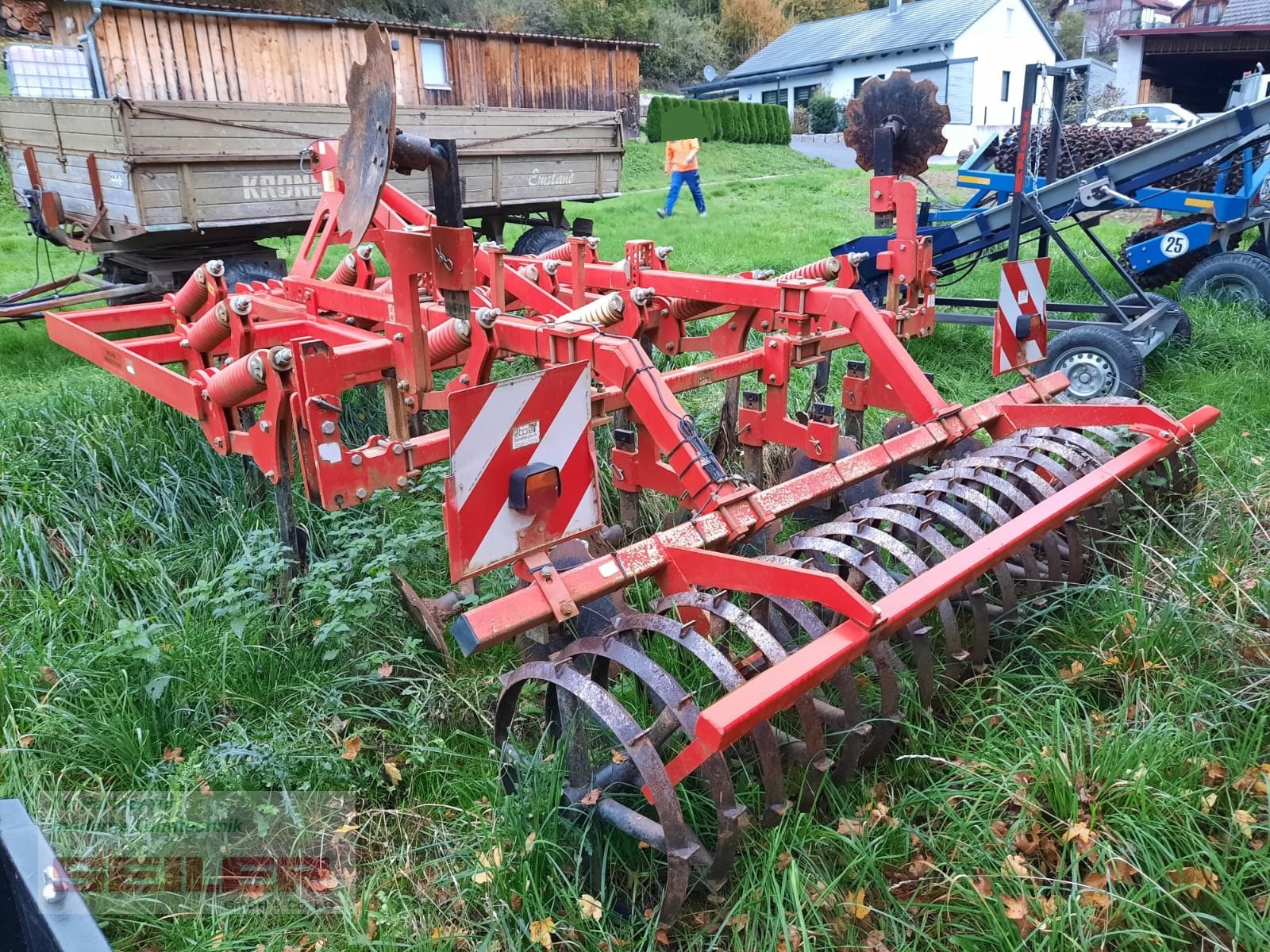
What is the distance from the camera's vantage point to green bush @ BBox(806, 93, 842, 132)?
35.5 m

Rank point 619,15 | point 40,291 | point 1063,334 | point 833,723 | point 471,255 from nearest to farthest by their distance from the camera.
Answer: point 833,723 → point 471,255 → point 1063,334 → point 40,291 → point 619,15

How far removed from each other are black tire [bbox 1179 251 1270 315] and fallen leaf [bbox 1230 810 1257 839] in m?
6.08

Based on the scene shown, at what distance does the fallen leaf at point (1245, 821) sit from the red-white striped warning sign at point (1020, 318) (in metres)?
2.15

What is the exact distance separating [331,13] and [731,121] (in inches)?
463

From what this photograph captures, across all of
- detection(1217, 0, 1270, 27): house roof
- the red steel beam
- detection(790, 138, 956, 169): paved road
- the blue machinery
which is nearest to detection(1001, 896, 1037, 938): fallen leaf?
the red steel beam

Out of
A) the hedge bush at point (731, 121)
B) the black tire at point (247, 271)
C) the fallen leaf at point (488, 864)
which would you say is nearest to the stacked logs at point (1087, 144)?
the black tire at point (247, 271)

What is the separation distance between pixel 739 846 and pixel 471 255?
1.99m

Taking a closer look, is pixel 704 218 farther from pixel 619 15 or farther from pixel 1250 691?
pixel 619 15

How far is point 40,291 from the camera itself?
292 inches

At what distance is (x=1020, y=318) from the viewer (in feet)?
13.3

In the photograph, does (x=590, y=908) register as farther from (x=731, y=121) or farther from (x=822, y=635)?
(x=731, y=121)

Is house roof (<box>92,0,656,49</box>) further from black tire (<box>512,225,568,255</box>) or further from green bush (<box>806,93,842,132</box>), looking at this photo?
green bush (<box>806,93,842,132</box>)

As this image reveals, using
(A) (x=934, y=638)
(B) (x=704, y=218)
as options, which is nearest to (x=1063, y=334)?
(A) (x=934, y=638)

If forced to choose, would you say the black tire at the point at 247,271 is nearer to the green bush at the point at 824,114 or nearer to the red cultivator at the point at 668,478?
the red cultivator at the point at 668,478
